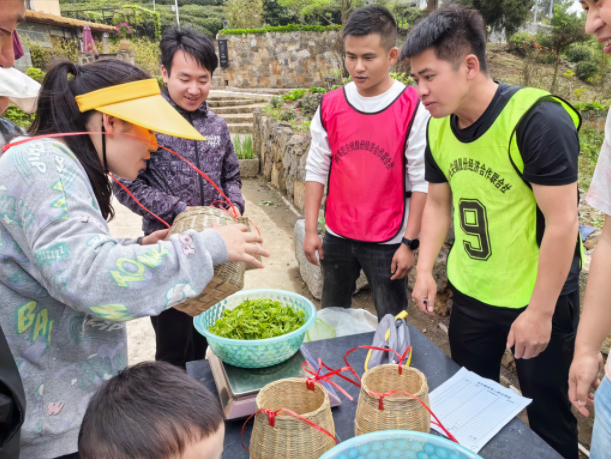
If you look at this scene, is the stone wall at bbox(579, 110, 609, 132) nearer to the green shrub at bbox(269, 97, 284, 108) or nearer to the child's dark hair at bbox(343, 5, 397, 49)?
the green shrub at bbox(269, 97, 284, 108)

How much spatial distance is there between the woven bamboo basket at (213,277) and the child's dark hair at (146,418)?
0.29 meters

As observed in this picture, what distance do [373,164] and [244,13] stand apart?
23.8 m

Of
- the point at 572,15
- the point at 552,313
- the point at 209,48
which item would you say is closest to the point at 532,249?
the point at 552,313

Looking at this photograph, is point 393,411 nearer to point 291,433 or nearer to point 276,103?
point 291,433

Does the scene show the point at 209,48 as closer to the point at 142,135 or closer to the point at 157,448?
the point at 142,135

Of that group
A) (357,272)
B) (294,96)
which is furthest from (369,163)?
(294,96)

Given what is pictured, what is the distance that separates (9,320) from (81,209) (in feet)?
1.13

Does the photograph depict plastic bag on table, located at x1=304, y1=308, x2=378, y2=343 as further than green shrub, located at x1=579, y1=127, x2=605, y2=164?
No

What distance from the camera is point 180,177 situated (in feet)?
7.72

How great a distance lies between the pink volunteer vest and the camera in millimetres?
2312

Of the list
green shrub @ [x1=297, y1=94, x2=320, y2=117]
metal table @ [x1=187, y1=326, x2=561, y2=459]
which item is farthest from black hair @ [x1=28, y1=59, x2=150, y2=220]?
green shrub @ [x1=297, y1=94, x2=320, y2=117]

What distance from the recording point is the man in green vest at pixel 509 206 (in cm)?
146

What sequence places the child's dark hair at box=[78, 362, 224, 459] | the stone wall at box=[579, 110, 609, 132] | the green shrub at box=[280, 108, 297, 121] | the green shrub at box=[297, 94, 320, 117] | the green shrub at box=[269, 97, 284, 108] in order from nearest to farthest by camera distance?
the child's dark hair at box=[78, 362, 224, 459] → the stone wall at box=[579, 110, 609, 132] → the green shrub at box=[280, 108, 297, 121] → the green shrub at box=[297, 94, 320, 117] → the green shrub at box=[269, 97, 284, 108]

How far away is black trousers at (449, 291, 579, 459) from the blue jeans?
22.2 inches
